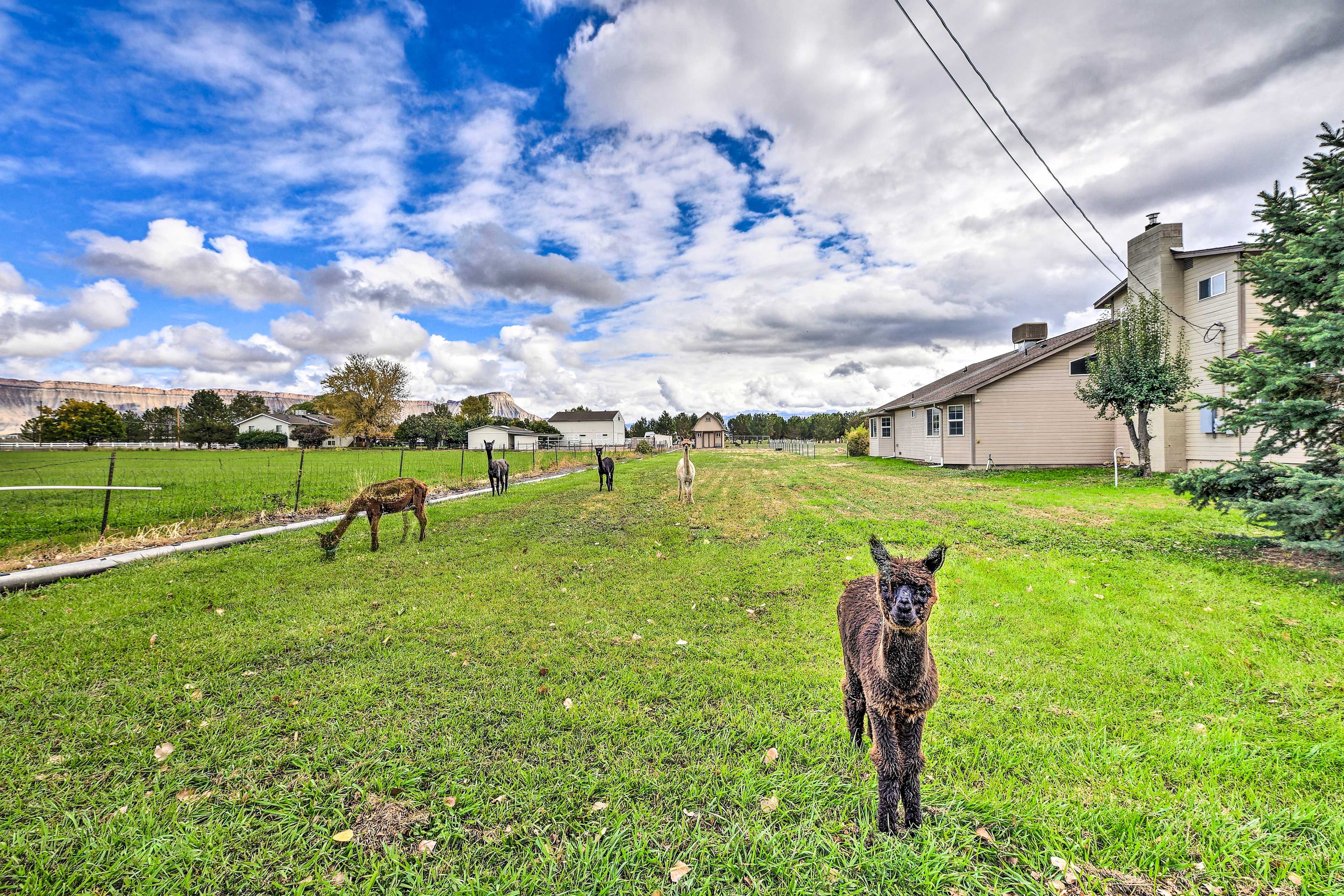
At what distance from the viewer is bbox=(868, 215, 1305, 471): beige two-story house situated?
15.9m

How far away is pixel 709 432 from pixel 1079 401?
188 feet

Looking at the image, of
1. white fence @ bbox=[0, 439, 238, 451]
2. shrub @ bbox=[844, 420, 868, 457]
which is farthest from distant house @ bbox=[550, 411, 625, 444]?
shrub @ bbox=[844, 420, 868, 457]

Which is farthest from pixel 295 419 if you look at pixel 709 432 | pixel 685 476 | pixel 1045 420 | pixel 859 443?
pixel 1045 420

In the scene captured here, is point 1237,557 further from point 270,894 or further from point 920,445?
point 920,445

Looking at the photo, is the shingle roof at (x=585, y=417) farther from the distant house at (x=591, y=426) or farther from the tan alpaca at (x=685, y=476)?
the tan alpaca at (x=685, y=476)

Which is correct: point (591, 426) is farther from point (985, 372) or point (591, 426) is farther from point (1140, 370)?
point (1140, 370)

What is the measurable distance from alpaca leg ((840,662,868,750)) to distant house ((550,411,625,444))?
81127mm

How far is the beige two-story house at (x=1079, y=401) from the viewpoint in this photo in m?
15.9

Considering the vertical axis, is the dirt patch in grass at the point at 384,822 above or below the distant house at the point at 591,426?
below

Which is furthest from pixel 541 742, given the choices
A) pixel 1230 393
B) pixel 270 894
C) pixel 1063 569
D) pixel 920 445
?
pixel 920 445

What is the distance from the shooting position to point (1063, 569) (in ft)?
22.3

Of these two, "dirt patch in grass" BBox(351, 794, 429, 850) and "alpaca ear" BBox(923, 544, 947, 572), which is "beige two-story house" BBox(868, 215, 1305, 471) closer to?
"alpaca ear" BBox(923, 544, 947, 572)

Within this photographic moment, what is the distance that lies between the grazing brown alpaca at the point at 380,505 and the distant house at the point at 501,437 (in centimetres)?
6669

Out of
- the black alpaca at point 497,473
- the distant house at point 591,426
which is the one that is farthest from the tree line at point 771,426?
the black alpaca at point 497,473
